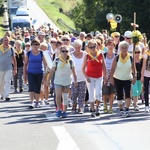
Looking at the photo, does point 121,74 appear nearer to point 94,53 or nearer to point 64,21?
point 94,53

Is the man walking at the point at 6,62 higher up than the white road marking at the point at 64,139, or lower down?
higher up

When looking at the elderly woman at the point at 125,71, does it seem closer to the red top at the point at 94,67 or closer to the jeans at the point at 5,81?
the red top at the point at 94,67

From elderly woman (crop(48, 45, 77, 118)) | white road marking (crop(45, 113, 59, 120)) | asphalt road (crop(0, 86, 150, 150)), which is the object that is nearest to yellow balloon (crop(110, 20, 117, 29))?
asphalt road (crop(0, 86, 150, 150))

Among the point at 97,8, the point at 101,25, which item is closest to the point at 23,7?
the point at 97,8

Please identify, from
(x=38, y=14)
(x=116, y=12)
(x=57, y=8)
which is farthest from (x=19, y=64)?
(x=57, y=8)

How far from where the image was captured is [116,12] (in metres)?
51.3

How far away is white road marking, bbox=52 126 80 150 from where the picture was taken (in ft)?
37.0

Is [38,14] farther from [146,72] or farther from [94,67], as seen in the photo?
[94,67]

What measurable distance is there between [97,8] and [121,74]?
4574 centimetres

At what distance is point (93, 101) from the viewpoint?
50.1 ft

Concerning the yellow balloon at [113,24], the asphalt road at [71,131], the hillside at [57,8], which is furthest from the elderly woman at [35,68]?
the hillside at [57,8]

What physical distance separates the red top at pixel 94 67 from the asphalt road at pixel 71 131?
0.99 metres

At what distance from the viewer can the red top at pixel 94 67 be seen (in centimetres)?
1509

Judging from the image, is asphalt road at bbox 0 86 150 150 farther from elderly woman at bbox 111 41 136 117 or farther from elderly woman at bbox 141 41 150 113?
elderly woman at bbox 141 41 150 113
